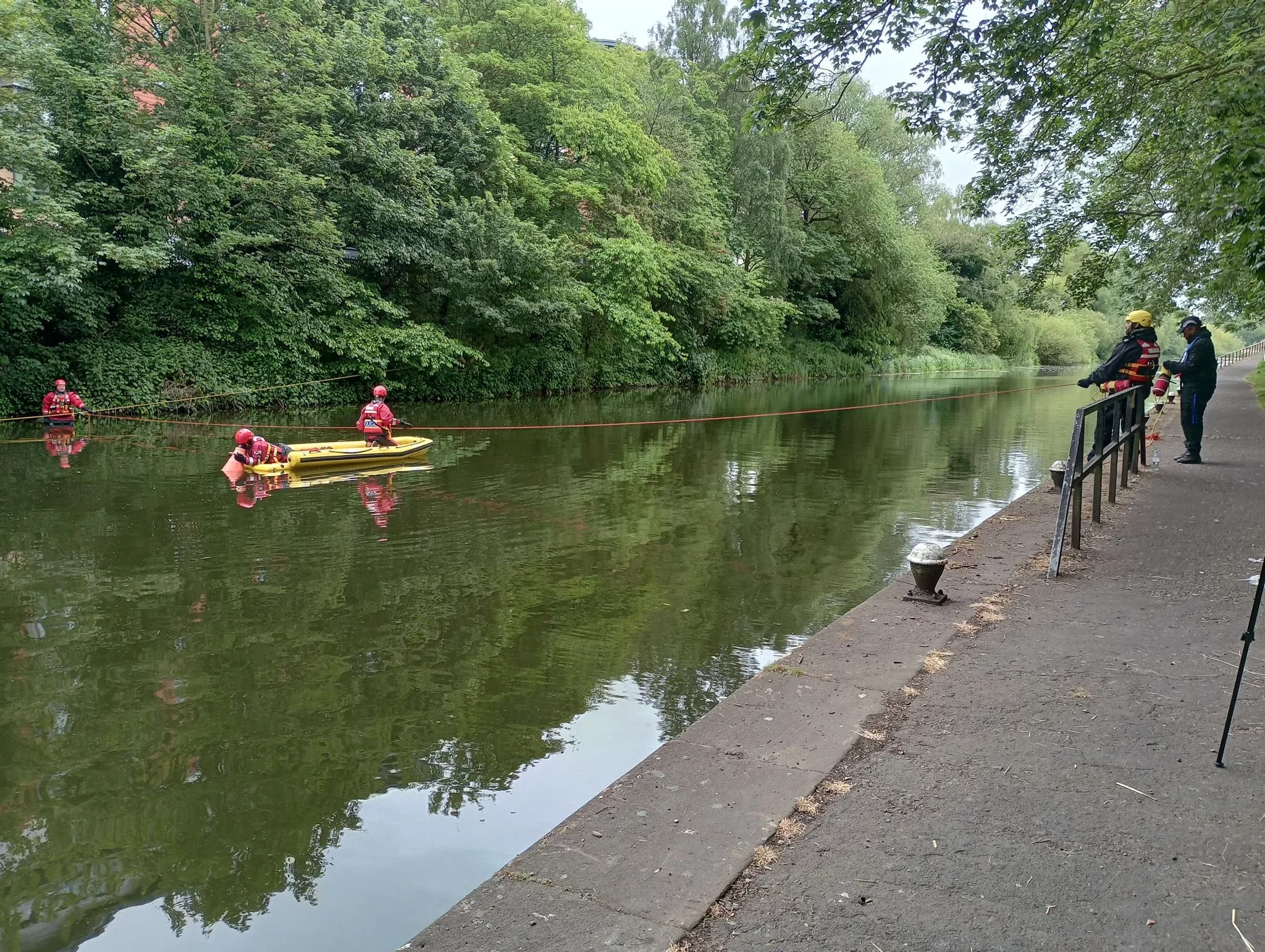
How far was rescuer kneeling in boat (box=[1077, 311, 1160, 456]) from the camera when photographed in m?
10.2

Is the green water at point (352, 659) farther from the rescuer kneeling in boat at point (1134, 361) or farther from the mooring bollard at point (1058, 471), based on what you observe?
the rescuer kneeling in boat at point (1134, 361)

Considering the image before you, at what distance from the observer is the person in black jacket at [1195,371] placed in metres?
11.9

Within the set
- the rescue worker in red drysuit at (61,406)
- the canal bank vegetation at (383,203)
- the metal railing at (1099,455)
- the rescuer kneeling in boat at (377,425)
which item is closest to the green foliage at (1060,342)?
the canal bank vegetation at (383,203)

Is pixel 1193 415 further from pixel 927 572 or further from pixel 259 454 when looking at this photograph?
pixel 259 454

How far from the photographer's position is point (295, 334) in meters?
23.3

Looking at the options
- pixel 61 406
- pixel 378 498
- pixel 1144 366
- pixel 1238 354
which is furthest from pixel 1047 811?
pixel 1238 354

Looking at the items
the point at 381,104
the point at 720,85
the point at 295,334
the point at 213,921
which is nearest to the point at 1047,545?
the point at 213,921

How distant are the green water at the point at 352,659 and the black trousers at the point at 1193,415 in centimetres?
231

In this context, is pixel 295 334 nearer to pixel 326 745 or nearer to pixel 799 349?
pixel 326 745

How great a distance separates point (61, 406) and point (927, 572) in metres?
17.9

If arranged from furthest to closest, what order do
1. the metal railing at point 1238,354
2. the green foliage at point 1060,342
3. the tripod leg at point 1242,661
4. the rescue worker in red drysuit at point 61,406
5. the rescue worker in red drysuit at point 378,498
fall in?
the green foliage at point 1060,342, the metal railing at point 1238,354, the rescue worker in red drysuit at point 61,406, the rescue worker in red drysuit at point 378,498, the tripod leg at point 1242,661

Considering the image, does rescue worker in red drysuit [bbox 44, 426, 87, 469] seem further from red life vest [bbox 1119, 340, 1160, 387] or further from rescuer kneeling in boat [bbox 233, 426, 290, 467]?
red life vest [bbox 1119, 340, 1160, 387]

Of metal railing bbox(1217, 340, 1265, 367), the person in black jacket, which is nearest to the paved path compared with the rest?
the person in black jacket

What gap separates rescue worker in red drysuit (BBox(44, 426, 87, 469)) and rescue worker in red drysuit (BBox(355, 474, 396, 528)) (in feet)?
16.0
